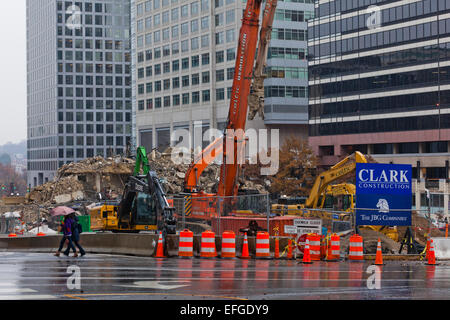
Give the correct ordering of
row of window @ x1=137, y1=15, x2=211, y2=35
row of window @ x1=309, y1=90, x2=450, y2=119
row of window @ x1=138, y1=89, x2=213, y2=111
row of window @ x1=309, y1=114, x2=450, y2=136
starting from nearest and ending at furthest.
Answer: row of window @ x1=309, y1=90, x2=450, y2=119 → row of window @ x1=309, y1=114, x2=450, y2=136 → row of window @ x1=138, y1=89, x2=213, y2=111 → row of window @ x1=137, y1=15, x2=211, y2=35

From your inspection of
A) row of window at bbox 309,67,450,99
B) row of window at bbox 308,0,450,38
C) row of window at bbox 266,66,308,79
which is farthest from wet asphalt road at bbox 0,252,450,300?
row of window at bbox 266,66,308,79

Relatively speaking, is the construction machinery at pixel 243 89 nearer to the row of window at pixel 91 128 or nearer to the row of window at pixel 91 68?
the row of window at pixel 91 128

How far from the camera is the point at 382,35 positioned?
3467 inches

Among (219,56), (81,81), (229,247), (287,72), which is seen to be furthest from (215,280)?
(81,81)

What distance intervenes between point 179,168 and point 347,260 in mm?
48257

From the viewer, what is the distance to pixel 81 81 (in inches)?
7111

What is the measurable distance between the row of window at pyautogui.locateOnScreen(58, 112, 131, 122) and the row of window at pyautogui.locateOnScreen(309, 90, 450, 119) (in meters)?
92.3

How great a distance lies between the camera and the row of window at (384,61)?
82.5 m

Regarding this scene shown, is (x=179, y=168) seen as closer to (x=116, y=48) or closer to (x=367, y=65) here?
(x=367, y=65)

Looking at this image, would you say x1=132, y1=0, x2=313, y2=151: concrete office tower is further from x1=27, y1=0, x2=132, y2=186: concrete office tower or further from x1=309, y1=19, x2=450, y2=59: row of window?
x1=27, y1=0, x2=132, y2=186: concrete office tower

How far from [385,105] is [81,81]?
348 feet

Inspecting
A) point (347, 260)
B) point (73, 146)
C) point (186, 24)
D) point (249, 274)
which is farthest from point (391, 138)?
point (73, 146)

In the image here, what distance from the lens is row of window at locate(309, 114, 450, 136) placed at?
3273 inches

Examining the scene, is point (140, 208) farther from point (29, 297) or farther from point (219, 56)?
point (219, 56)
